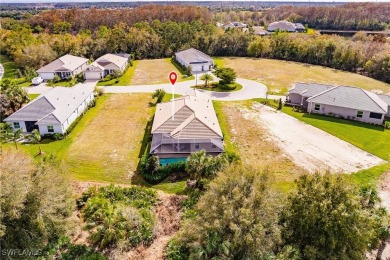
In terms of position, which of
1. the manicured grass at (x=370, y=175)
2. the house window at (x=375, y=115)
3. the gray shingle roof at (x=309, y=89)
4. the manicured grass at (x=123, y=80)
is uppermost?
the gray shingle roof at (x=309, y=89)

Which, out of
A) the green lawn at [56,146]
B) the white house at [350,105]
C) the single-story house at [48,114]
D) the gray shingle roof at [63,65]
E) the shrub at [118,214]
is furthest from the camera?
the gray shingle roof at [63,65]

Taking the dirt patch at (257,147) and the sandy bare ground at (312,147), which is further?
the sandy bare ground at (312,147)

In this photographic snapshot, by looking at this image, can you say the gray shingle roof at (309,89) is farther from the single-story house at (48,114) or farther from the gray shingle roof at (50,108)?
the single-story house at (48,114)

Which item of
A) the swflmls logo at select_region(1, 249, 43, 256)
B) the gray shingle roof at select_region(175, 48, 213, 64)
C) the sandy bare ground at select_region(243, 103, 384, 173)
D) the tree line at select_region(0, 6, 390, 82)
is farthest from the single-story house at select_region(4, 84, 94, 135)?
the tree line at select_region(0, 6, 390, 82)

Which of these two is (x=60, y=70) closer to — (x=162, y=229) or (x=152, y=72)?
(x=152, y=72)

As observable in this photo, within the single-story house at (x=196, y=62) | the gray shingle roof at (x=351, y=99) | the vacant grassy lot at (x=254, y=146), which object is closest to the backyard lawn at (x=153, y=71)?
the single-story house at (x=196, y=62)

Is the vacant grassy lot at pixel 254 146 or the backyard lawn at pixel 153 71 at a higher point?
the backyard lawn at pixel 153 71

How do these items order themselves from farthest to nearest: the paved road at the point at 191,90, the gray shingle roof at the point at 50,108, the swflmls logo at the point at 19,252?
1. the paved road at the point at 191,90
2. the gray shingle roof at the point at 50,108
3. the swflmls logo at the point at 19,252
